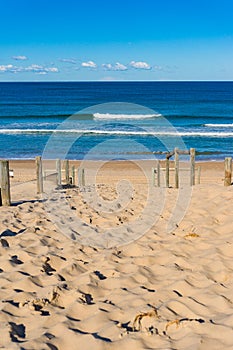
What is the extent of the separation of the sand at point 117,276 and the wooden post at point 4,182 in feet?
1.18

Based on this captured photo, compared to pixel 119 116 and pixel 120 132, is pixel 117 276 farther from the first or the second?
pixel 119 116

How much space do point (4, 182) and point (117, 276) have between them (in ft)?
14.0

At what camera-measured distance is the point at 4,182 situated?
25.8 feet

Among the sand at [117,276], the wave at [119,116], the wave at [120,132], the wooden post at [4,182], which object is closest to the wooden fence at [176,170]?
the sand at [117,276]

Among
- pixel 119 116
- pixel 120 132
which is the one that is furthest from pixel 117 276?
pixel 119 116

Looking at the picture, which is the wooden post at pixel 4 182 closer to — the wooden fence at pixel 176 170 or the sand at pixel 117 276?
the sand at pixel 117 276

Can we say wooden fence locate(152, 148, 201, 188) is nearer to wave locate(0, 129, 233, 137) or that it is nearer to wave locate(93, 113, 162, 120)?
wave locate(0, 129, 233, 137)

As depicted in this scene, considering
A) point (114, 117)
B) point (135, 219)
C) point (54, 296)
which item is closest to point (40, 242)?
point (54, 296)

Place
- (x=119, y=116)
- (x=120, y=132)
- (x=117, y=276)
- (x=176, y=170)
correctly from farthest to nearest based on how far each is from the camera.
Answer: (x=119, y=116) < (x=120, y=132) < (x=176, y=170) < (x=117, y=276)

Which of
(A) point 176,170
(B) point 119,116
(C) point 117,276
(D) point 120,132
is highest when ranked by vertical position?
(B) point 119,116

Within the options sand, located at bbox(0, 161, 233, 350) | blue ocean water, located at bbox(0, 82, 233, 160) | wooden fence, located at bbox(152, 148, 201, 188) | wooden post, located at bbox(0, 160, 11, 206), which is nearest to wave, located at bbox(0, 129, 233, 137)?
blue ocean water, located at bbox(0, 82, 233, 160)

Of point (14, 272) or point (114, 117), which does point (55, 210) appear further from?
point (114, 117)

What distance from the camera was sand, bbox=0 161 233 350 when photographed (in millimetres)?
3148

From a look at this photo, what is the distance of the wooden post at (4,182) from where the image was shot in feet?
25.7
